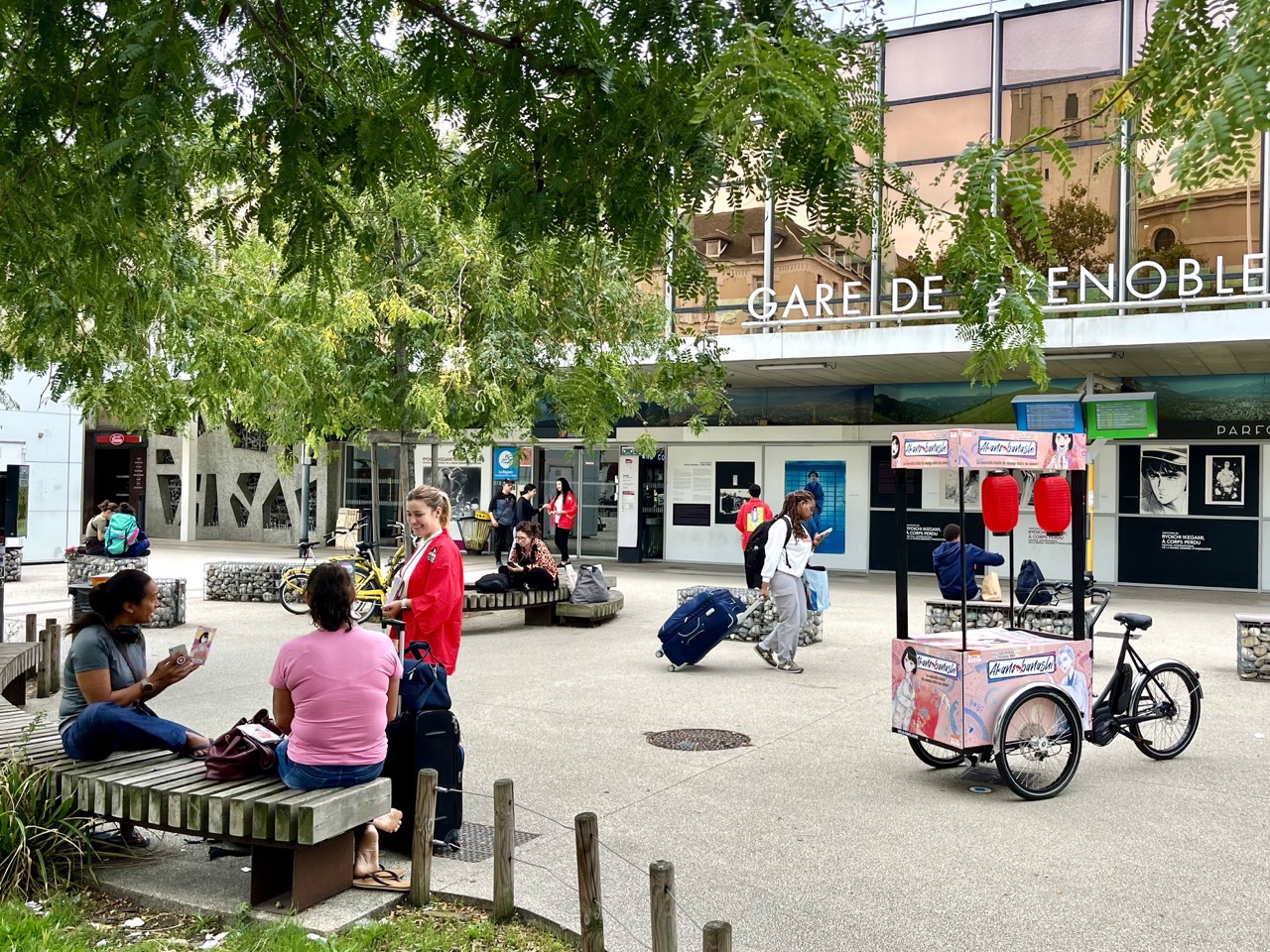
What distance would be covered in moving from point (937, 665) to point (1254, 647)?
19.1 ft

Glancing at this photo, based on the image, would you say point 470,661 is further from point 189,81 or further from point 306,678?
point 189,81

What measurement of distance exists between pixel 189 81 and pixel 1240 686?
10256 mm

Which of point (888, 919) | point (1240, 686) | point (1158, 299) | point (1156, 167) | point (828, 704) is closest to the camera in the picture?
point (1156, 167)

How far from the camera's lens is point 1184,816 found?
6.58 m

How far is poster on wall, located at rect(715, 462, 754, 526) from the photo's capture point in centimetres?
2534

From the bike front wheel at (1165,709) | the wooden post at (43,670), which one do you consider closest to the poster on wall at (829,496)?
the bike front wheel at (1165,709)

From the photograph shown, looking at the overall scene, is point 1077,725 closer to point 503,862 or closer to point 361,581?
point 503,862

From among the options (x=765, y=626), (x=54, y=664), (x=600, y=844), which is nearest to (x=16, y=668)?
(x=54, y=664)

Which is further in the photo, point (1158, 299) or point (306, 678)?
point (1158, 299)

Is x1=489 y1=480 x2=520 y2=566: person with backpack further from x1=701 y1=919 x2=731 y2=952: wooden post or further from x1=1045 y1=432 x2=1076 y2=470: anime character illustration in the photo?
x1=701 y1=919 x2=731 y2=952: wooden post

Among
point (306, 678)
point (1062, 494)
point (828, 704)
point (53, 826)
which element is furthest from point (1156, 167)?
→ point (828, 704)

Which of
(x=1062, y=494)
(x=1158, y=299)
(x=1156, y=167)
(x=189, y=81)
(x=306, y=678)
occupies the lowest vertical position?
(x=306, y=678)

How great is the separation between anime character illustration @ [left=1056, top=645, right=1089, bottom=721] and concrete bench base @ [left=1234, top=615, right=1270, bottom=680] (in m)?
4.77

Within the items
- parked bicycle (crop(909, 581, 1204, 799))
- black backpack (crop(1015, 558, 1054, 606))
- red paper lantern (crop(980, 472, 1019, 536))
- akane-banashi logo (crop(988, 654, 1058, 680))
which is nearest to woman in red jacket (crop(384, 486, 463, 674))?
parked bicycle (crop(909, 581, 1204, 799))
